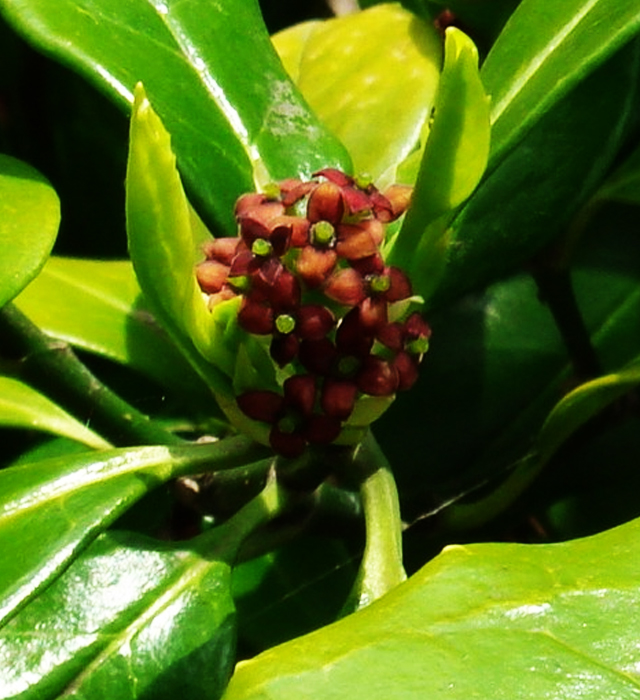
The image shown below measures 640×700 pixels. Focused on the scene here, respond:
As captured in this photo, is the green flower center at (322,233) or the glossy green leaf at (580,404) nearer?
the green flower center at (322,233)

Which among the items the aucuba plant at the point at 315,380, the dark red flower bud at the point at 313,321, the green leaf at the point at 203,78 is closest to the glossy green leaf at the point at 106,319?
the aucuba plant at the point at 315,380

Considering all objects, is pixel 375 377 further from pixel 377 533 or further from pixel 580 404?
pixel 580 404

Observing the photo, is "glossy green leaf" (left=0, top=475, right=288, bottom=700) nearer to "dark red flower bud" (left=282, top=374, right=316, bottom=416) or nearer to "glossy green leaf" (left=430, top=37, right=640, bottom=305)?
"dark red flower bud" (left=282, top=374, right=316, bottom=416)

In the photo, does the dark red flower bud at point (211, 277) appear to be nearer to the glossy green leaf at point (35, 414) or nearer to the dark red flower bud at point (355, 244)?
the dark red flower bud at point (355, 244)

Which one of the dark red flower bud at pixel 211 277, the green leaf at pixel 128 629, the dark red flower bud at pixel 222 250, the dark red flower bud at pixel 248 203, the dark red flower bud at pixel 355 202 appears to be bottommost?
the green leaf at pixel 128 629

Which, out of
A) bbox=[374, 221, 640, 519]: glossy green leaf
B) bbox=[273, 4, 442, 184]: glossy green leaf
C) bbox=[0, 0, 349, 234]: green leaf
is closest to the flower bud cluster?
bbox=[0, 0, 349, 234]: green leaf
